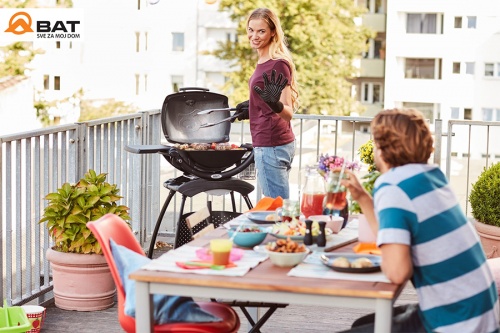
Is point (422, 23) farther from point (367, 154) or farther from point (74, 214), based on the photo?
point (74, 214)

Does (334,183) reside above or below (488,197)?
above

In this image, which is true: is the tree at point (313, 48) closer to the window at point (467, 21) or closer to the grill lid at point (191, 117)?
the window at point (467, 21)

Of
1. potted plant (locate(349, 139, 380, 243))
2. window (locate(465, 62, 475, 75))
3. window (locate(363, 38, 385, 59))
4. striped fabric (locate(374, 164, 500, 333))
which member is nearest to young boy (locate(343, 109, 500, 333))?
striped fabric (locate(374, 164, 500, 333))

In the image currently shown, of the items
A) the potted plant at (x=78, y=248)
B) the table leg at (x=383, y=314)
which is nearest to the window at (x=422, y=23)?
the potted plant at (x=78, y=248)

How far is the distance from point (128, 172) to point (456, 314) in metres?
4.03

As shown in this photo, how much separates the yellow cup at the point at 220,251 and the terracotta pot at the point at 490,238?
330 cm

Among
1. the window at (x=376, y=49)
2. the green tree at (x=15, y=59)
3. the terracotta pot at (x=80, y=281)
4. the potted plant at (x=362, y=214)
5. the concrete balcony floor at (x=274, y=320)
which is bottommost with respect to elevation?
the concrete balcony floor at (x=274, y=320)

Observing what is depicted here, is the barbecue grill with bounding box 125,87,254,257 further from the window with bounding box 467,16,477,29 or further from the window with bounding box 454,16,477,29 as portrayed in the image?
the window with bounding box 467,16,477,29

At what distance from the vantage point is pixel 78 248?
5102 millimetres

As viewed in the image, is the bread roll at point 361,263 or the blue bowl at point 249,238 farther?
the blue bowl at point 249,238

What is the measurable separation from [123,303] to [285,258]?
60 centimetres

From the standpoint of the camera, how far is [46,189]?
5.25 m

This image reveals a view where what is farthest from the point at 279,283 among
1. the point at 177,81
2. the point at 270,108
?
the point at 177,81

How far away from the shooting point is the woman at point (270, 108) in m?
5.07
